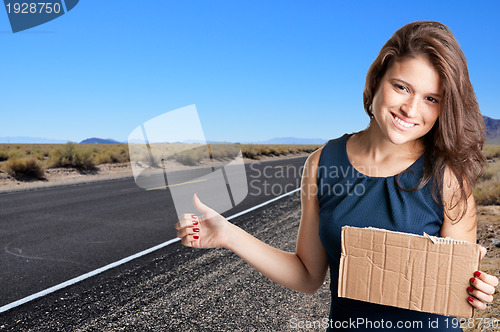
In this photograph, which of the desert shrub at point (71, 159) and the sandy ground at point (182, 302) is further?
the desert shrub at point (71, 159)

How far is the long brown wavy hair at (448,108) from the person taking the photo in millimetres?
1199

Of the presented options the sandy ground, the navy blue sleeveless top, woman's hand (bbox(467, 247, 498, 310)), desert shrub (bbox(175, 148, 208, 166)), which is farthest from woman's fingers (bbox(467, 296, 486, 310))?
the sandy ground

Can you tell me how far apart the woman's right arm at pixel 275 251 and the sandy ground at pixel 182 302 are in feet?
6.58

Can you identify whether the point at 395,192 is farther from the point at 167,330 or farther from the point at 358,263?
the point at 167,330

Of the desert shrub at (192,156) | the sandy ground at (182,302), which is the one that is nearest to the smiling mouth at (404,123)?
the desert shrub at (192,156)

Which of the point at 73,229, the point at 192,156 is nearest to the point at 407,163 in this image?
the point at 192,156

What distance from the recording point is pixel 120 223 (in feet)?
25.1

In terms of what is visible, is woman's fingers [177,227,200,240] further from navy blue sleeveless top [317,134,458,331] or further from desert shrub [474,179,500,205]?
desert shrub [474,179,500,205]

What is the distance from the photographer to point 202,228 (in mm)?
1532

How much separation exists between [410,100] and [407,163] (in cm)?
25

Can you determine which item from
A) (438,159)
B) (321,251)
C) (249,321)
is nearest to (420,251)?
(438,159)

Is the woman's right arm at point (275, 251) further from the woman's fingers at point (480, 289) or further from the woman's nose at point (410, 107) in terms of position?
the woman's fingers at point (480, 289)

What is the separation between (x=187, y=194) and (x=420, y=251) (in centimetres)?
89

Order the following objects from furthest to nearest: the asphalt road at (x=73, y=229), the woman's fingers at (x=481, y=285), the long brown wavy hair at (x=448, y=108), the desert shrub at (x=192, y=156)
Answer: the asphalt road at (x=73, y=229) → the desert shrub at (x=192, y=156) → the long brown wavy hair at (x=448, y=108) → the woman's fingers at (x=481, y=285)
